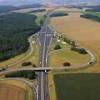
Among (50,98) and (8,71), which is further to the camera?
(8,71)

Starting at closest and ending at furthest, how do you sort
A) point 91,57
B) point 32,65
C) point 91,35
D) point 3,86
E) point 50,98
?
point 50,98, point 3,86, point 32,65, point 91,57, point 91,35

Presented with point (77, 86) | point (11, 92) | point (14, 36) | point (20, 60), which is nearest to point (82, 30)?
point (14, 36)

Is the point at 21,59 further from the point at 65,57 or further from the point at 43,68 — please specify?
the point at 65,57

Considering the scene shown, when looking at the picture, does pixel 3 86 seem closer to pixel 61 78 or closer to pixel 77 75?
pixel 61 78

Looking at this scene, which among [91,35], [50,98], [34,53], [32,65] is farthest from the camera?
[91,35]

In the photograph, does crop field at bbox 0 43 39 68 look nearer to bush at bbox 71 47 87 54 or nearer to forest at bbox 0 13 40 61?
forest at bbox 0 13 40 61

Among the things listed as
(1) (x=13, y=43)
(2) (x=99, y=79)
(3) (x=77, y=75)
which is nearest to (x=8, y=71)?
(3) (x=77, y=75)
